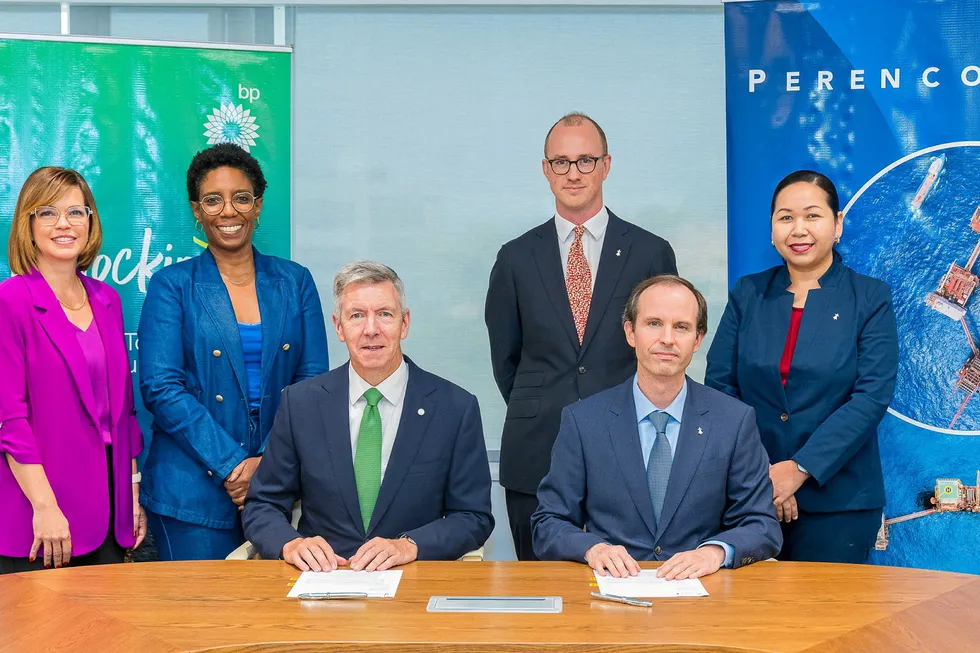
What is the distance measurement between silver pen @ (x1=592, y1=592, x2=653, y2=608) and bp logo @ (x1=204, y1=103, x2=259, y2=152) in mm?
2591

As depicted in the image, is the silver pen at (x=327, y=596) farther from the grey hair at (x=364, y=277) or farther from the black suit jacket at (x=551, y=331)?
the black suit jacket at (x=551, y=331)

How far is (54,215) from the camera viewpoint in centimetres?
327

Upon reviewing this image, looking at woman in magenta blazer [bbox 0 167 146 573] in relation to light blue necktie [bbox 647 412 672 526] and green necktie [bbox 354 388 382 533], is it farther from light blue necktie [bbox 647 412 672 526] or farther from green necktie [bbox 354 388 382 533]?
light blue necktie [bbox 647 412 672 526]

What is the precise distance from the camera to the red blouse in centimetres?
324

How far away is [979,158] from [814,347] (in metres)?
1.11

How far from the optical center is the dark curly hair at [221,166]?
361cm

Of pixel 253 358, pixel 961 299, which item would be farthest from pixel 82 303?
pixel 961 299

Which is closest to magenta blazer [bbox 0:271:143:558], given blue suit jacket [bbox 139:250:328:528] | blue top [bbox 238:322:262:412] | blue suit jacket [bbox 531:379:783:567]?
blue suit jacket [bbox 139:250:328:528]

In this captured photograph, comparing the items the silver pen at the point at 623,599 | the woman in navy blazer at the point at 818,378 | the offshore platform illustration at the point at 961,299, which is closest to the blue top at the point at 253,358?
the woman in navy blazer at the point at 818,378

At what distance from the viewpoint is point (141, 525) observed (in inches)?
132

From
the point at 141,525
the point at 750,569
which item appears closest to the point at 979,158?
the point at 750,569

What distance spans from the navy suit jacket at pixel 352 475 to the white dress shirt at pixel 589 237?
0.90 m

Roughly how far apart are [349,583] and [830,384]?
1669mm

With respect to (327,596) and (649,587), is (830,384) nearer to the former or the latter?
(649,587)
